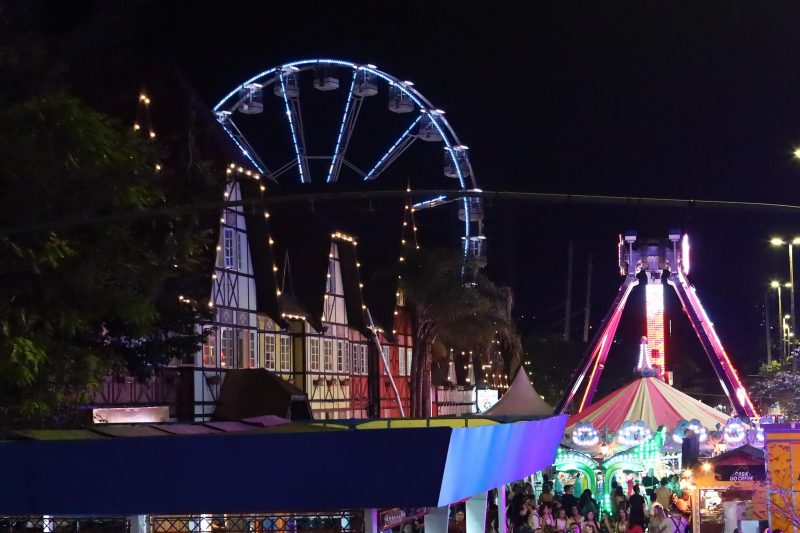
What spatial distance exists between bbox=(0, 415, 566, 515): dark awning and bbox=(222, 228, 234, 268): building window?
22955 mm

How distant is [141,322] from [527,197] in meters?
11.9

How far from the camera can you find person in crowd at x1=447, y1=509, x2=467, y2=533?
878 inches

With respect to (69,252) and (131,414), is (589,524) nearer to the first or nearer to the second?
(131,414)

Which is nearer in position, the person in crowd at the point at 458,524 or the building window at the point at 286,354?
the person in crowd at the point at 458,524

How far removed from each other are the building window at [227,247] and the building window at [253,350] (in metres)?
2.40

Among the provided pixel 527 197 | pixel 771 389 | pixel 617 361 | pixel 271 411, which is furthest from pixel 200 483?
pixel 617 361

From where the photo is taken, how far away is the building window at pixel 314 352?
138 feet

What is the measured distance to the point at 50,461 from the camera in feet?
43.3

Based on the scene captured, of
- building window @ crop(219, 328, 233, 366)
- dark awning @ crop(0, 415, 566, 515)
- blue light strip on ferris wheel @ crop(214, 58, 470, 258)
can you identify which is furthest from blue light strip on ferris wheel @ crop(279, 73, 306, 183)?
dark awning @ crop(0, 415, 566, 515)

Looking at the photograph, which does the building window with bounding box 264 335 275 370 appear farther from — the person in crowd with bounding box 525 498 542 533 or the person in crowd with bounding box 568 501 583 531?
the person in crowd with bounding box 525 498 542 533

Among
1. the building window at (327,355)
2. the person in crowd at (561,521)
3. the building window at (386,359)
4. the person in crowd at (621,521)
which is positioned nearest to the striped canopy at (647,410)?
the person in crowd at (621,521)

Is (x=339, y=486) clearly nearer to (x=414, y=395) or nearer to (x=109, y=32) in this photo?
(x=109, y=32)

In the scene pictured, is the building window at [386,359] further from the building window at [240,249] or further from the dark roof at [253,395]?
the dark roof at [253,395]

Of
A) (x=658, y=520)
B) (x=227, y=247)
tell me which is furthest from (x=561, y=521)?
(x=227, y=247)
